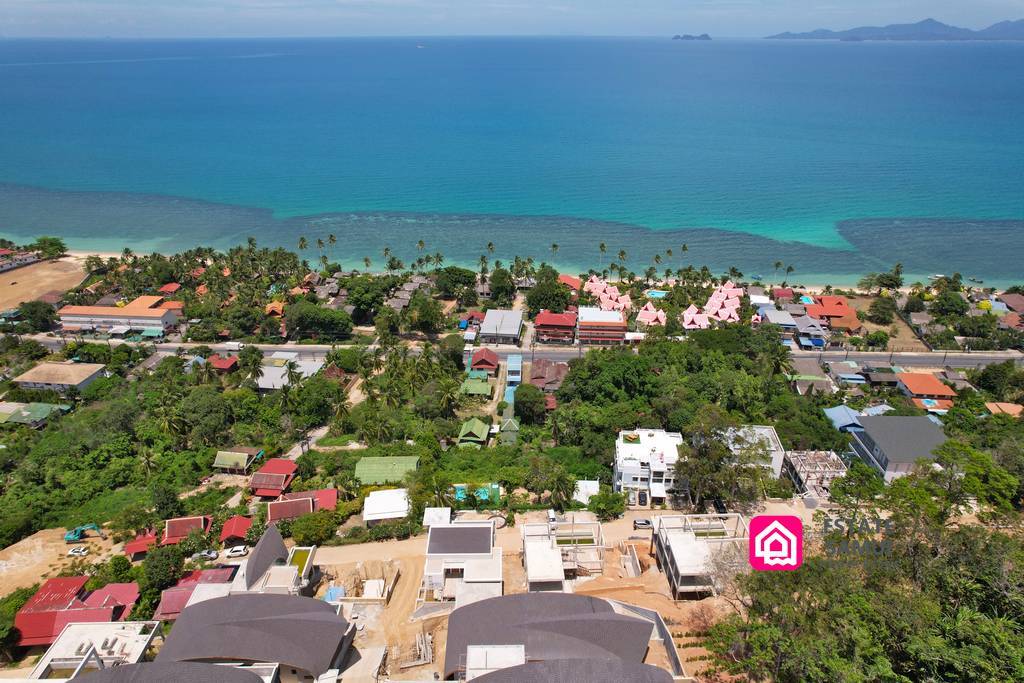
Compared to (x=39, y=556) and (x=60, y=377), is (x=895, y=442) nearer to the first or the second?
(x=39, y=556)

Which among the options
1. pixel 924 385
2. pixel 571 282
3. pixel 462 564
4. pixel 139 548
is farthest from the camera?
pixel 571 282

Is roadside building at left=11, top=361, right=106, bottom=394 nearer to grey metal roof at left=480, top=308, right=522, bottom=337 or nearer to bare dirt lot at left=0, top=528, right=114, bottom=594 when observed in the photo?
bare dirt lot at left=0, top=528, right=114, bottom=594

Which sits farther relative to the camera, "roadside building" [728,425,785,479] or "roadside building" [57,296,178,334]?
"roadside building" [57,296,178,334]

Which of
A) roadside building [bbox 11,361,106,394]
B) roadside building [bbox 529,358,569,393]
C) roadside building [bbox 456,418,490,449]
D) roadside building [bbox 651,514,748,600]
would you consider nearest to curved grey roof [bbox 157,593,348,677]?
roadside building [bbox 651,514,748,600]

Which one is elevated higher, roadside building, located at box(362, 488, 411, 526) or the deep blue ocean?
the deep blue ocean

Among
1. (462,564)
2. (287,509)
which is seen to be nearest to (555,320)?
(287,509)

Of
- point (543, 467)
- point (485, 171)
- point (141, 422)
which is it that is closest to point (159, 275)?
point (141, 422)
